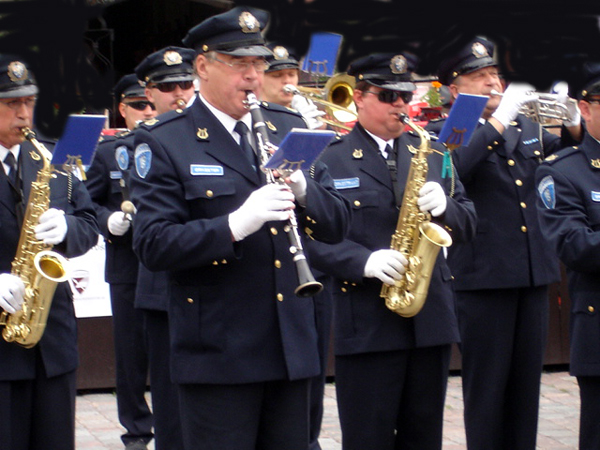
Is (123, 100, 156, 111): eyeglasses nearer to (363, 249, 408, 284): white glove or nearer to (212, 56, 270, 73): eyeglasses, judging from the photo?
(363, 249, 408, 284): white glove

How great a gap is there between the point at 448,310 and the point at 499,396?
89 centimetres

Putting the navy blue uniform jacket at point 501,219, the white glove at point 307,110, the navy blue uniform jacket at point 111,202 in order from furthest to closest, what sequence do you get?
1. the white glove at point 307,110
2. the navy blue uniform jacket at point 111,202
3. the navy blue uniform jacket at point 501,219

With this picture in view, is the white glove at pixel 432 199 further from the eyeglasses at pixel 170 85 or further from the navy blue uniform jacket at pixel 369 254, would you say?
the eyeglasses at pixel 170 85

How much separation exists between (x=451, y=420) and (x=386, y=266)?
2.95 metres

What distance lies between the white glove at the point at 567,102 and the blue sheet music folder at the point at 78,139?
256cm

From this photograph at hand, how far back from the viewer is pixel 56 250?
14.9 feet

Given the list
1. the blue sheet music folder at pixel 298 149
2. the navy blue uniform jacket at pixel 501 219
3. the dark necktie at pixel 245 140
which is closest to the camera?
the blue sheet music folder at pixel 298 149

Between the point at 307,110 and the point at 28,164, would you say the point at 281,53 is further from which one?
the point at 28,164

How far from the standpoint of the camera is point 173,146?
12.3 ft

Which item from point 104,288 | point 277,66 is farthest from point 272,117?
point 104,288

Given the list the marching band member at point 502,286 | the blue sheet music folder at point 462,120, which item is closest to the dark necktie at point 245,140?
the blue sheet music folder at point 462,120

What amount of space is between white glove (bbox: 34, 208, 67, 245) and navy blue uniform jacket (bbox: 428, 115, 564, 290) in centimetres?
214

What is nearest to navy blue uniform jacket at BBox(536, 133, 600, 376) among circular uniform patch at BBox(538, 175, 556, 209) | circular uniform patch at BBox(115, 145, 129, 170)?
circular uniform patch at BBox(538, 175, 556, 209)

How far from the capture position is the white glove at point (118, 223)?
6.07 metres
